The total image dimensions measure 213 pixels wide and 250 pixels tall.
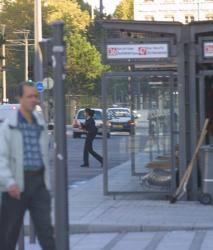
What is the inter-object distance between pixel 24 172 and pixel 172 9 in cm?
11066

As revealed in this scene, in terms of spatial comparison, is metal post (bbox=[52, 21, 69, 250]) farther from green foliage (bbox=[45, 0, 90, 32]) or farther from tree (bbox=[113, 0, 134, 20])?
tree (bbox=[113, 0, 134, 20])

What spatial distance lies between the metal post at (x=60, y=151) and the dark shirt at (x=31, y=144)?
19 centimetres

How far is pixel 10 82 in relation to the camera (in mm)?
95000

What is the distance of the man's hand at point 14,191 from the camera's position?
25.3 feet

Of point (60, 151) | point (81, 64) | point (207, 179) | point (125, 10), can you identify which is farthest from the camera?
point (125, 10)

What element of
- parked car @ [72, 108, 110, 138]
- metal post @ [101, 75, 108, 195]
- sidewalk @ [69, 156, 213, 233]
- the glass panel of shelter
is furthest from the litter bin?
parked car @ [72, 108, 110, 138]

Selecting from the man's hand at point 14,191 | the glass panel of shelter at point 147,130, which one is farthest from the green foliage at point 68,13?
the man's hand at point 14,191

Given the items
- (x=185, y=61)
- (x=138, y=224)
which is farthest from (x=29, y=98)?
(x=185, y=61)

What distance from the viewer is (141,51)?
49.1 feet

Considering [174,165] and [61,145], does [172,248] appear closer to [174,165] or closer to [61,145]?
[61,145]

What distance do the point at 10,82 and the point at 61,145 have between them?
87843mm

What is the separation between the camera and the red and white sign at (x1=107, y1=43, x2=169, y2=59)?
1493 cm

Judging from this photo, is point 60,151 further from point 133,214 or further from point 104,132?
point 104,132

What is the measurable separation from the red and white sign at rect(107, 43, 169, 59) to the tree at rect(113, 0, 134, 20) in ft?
338
